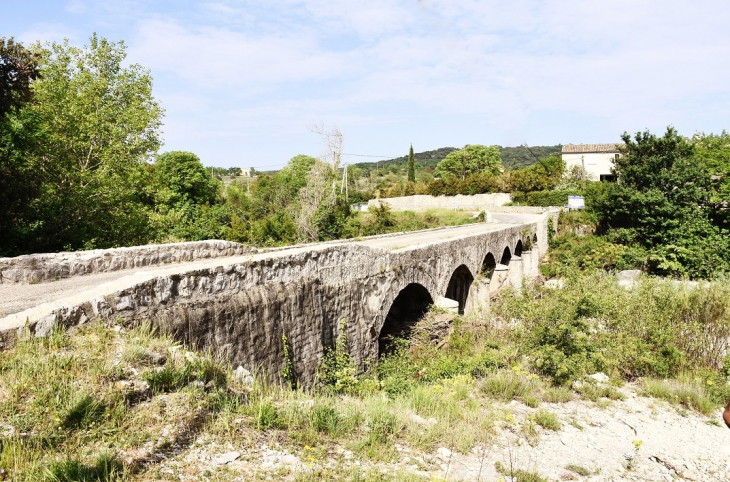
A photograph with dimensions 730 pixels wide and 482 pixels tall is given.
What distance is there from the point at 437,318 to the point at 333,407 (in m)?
6.89

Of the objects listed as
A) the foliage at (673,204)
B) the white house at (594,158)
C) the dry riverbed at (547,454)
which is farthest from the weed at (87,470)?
the white house at (594,158)

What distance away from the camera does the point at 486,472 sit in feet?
14.6

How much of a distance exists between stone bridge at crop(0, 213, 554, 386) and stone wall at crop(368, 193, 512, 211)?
36.6 meters

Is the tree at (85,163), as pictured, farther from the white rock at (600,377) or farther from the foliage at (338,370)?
the white rock at (600,377)

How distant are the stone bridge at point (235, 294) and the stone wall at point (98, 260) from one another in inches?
0.7

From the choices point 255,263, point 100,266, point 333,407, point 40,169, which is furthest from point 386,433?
point 40,169

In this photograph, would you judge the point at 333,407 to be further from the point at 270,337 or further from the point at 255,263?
the point at 255,263

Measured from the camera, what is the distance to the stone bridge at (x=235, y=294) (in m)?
5.29

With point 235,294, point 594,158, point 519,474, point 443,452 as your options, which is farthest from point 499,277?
point 594,158

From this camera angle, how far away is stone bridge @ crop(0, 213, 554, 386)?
5.29 metres

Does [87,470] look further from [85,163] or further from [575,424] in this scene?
[85,163]

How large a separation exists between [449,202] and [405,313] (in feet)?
123

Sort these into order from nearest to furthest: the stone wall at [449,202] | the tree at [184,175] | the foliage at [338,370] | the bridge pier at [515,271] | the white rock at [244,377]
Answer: the white rock at [244,377] < the foliage at [338,370] < the bridge pier at [515,271] < the tree at [184,175] < the stone wall at [449,202]

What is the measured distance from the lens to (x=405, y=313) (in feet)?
45.4
